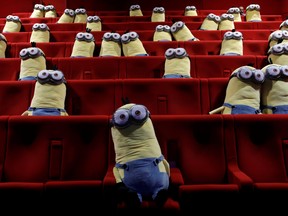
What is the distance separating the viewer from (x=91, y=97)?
63cm

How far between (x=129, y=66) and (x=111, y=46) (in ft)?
0.41

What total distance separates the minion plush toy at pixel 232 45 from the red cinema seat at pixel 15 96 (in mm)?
504

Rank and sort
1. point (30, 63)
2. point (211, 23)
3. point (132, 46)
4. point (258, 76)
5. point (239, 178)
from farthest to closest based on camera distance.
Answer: point (211, 23) → point (132, 46) → point (30, 63) → point (258, 76) → point (239, 178)

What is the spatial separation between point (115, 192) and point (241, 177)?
0.53 feet

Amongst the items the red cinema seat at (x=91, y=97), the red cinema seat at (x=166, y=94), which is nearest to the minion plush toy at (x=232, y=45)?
the red cinema seat at (x=166, y=94)

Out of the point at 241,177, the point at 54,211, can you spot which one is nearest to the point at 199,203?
the point at 241,177

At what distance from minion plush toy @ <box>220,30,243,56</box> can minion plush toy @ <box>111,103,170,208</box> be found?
0.49 m

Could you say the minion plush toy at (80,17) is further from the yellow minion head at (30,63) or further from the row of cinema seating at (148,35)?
the yellow minion head at (30,63)

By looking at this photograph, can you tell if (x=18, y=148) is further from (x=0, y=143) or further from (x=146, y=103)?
(x=146, y=103)

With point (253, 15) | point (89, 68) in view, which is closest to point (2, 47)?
point (89, 68)

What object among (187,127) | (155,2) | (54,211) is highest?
(155,2)

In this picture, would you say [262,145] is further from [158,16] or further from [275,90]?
[158,16]

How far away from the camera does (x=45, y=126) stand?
0.48 meters

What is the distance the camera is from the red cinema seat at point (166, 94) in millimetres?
625
